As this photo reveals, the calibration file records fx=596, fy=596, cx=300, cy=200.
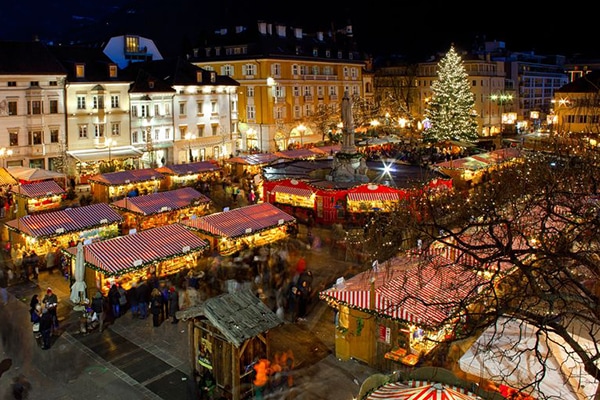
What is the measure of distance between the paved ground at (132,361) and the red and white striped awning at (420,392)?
3359 mm

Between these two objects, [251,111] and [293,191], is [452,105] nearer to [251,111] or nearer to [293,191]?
[251,111]

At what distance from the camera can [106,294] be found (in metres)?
17.7

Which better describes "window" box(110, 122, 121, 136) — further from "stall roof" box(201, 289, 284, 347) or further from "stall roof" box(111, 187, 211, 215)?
"stall roof" box(201, 289, 284, 347)

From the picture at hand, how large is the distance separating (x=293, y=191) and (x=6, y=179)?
15220 mm

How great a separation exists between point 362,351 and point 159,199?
14.8 m

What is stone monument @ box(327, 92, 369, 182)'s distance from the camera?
3184 cm

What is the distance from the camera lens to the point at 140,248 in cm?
1873

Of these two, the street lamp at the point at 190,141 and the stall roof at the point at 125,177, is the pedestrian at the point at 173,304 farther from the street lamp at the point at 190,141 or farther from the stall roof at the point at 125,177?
the street lamp at the point at 190,141

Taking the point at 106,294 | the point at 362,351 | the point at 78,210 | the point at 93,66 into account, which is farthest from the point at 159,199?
the point at 93,66

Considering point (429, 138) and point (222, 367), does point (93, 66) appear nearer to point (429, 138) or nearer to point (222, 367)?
point (429, 138)

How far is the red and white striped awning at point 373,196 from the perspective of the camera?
27.1 metres

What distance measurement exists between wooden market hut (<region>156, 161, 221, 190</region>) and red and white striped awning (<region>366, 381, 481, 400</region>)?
90.4 feet

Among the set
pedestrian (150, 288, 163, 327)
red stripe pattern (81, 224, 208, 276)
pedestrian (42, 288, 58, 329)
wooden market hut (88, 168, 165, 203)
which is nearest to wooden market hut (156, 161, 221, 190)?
wooden market hut (88, 168, 165, 203)

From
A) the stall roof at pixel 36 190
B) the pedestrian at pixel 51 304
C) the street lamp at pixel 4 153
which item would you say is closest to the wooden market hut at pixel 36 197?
the stall roof at pixel 36 190
